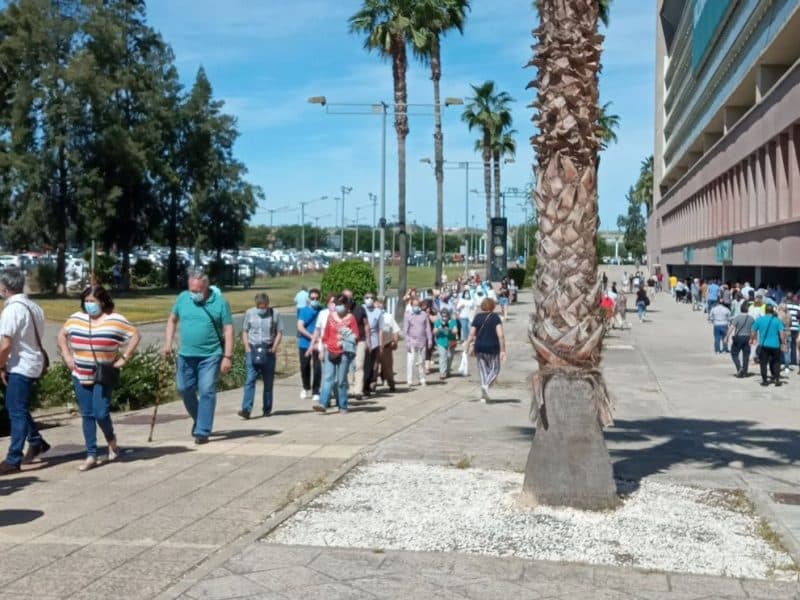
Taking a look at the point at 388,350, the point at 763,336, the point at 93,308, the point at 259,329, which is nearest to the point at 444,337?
the point at 388,350

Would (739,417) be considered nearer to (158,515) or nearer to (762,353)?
(762,353)

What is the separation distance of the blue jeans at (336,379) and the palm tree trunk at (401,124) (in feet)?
62.1

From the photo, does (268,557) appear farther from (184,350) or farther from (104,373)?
(184,350)

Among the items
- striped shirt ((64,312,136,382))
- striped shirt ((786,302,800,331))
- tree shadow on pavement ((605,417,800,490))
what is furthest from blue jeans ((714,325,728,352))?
striped shirt ((64,312,136,382))

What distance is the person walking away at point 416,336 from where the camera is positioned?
57.5ft

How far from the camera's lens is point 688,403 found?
16.2 metres

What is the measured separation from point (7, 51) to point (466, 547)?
180 feet

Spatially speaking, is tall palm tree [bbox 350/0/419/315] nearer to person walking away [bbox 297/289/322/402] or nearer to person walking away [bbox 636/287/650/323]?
person walking away [bbox 636/287/650/323]

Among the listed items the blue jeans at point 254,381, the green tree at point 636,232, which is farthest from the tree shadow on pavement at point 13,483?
the green tree at point 636,232

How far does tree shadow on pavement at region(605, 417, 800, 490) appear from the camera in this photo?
9938 mm

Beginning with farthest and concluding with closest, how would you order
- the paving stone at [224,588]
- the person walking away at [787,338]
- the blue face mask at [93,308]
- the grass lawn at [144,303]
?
1. the grass lawn at [144,303]
2. the person walking away at [787,338]
3. the blue face mask at [93,308]
4. the paving stone at [224,588]

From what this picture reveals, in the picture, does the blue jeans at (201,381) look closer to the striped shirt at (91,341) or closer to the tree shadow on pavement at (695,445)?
the striped shirt at (91,341)

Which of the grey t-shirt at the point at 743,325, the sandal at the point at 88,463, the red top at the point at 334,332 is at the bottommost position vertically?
the sandal at the point at 88,463

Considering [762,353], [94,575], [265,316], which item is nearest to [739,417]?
[762,353]
